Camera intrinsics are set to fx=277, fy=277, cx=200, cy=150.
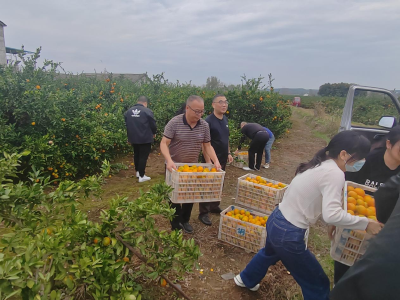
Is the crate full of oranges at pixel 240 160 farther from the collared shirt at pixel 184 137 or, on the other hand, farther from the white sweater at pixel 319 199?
the white sweater at pixel 319 199

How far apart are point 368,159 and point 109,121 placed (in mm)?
5570

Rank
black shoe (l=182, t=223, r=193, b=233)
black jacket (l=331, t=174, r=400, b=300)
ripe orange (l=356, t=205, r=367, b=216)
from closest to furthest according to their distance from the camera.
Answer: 1. black jacket (l=331, t=174, r=400, b=300)
2. ripe orange (l=356, t=205, r=367, b=216)
3. black shoe (l=182, t=223, r=193, b=233)

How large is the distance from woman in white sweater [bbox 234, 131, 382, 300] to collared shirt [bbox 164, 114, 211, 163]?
1.48 m

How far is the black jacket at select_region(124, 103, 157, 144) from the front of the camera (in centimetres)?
569

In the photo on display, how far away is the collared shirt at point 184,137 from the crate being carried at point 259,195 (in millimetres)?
942

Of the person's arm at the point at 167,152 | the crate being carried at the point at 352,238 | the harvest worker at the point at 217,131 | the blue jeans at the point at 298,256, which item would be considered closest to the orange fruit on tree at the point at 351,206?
the crate being carried at the point at 352,238

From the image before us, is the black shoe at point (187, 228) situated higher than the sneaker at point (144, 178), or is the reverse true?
the black shoe at point (187, 228)

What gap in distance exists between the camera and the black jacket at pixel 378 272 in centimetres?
101

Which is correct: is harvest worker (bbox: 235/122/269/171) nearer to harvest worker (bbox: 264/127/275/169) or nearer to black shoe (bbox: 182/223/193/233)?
harvest worker (bbox: 264/127/275/169)

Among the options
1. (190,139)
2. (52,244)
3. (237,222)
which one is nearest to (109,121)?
(190,139)

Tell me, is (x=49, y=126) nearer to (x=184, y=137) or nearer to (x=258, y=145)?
(x=184, y=137)

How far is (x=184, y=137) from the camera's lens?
3416 millimetres

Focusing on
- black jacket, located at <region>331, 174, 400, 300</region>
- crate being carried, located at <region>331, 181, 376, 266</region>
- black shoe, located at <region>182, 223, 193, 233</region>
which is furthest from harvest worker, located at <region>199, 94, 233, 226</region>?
→ black jacket, located at <region>331, 174, 400, 300</region>

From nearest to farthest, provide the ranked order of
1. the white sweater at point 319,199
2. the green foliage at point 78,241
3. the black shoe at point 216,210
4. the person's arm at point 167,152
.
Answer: the green foliage at point 78,241
the white sweater at point 319,199
the person's arm at point 167,152
the black shoe at point 216,210
